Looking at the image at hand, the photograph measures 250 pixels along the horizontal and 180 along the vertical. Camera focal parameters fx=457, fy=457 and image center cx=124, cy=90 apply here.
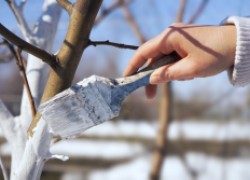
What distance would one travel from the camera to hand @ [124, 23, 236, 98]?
0.47 m

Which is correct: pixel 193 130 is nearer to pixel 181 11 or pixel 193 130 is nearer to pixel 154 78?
pixel 181 11

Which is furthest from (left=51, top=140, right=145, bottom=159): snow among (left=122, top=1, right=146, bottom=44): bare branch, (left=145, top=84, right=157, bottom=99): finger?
(left=145, top=84, right=157, bottom=99): finger

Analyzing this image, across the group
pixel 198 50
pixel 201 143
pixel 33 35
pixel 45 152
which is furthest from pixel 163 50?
pixel 201 143

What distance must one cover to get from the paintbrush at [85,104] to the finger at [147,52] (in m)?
0.05

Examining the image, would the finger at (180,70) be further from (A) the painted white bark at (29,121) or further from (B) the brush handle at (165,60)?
(A) the painted white bark at (29,121)

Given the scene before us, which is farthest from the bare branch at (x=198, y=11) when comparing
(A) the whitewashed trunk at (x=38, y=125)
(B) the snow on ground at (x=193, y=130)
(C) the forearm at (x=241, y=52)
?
(B) the snow on ground at (x=193, y=130)

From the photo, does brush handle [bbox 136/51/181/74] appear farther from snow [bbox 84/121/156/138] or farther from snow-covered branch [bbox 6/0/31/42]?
snow [bbox 84/121/156/138]

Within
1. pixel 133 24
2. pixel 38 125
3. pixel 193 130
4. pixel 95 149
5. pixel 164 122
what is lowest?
pixel 95 149

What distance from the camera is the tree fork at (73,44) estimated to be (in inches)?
17.8

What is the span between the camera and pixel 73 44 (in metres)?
0.46

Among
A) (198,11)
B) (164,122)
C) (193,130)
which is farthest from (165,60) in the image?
Result: (193,130)

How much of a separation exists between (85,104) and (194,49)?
0.14 meters

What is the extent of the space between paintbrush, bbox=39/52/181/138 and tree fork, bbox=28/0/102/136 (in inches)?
1.7

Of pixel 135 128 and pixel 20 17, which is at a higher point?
pixel 20 17
